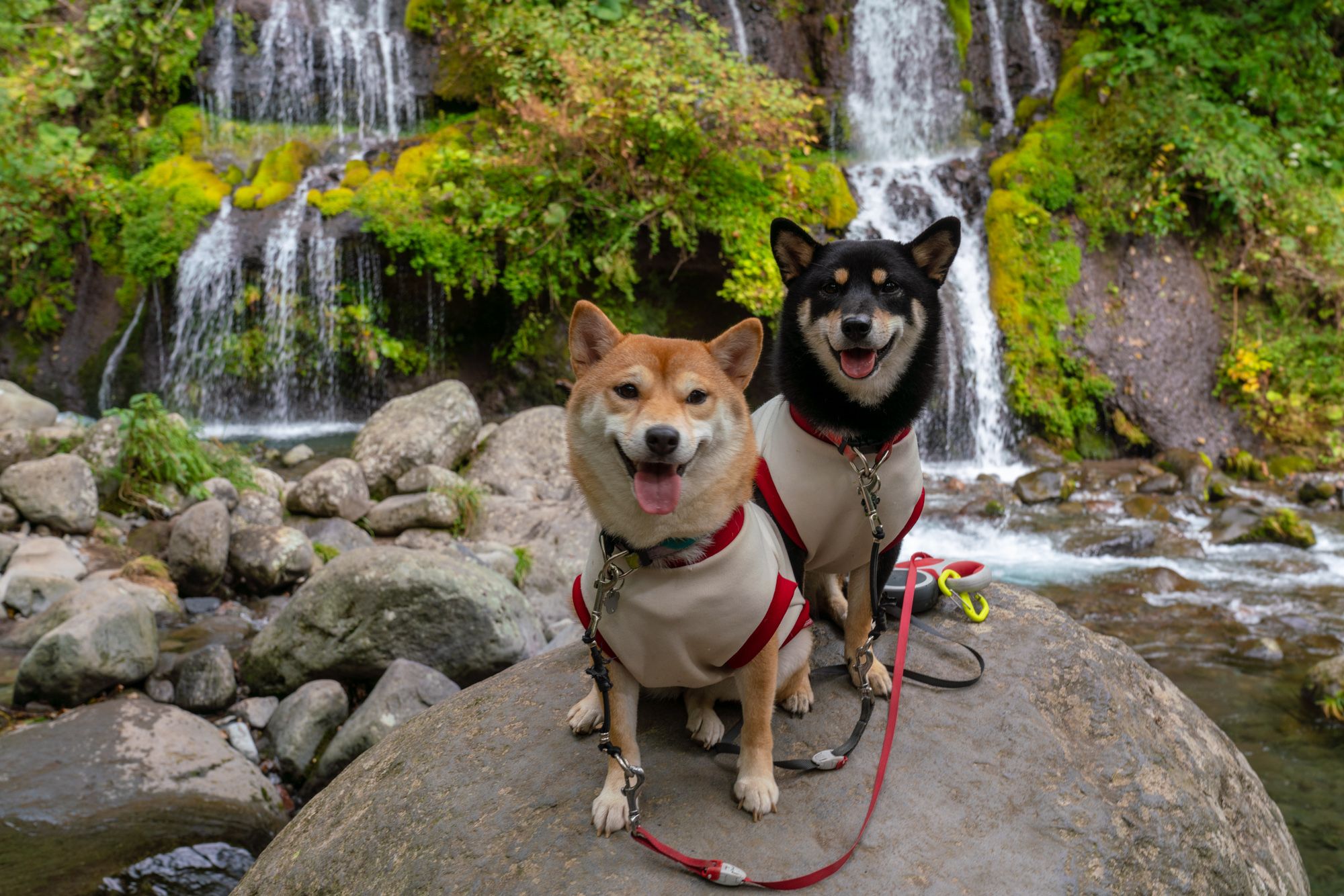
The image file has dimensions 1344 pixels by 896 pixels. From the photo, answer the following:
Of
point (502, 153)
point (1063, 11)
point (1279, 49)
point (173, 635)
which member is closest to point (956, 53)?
point (1063, 11)

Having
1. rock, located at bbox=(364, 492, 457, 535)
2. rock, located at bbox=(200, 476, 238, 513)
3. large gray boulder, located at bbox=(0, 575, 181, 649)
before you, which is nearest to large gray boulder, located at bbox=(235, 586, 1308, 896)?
large gray boulder, located at bbox=(0, 575, 181, 649)

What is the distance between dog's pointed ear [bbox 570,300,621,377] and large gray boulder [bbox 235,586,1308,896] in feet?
3.69

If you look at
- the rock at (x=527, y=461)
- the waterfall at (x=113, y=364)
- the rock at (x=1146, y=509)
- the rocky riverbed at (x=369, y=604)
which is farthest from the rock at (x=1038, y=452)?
the waterfall at (x=113, y=364)

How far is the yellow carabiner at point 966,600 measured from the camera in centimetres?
318

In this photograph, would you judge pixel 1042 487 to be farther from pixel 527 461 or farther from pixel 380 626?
pixel 380 626

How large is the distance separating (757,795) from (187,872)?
2.81 meters

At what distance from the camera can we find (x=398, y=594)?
4852mm

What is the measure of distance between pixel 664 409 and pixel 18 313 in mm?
13796

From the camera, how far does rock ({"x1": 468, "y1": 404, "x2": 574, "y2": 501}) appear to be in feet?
27.2

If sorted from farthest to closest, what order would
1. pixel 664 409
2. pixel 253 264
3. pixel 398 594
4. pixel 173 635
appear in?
pixel 253 264 → pixel 173 635 → pixel 398 594 → pixel 664 409

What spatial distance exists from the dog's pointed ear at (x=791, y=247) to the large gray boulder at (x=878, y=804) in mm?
1342

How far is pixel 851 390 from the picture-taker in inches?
108

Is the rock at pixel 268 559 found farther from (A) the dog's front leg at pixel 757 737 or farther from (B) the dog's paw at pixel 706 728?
(A) the dog's front leg at pixel 757 737

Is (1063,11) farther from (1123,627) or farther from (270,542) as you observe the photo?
(270,542)
